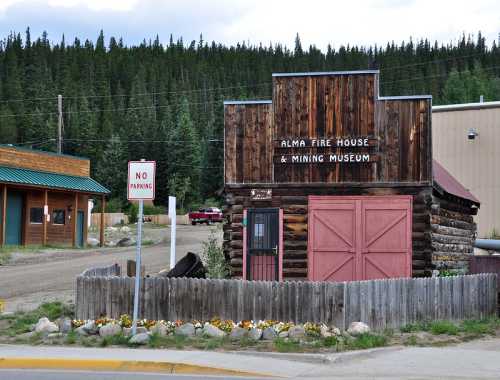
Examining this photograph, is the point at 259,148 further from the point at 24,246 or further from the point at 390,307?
the point at 24,246

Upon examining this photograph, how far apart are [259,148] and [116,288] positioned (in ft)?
21.3

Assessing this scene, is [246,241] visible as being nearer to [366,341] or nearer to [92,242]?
[366,341]

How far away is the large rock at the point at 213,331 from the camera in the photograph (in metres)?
14.7

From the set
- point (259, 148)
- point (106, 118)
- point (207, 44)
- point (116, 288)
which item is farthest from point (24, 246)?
point (207, 44)

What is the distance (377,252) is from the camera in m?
20.0

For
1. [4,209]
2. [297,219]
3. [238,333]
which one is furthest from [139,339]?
[4,209]

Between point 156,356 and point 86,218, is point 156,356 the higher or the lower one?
the lower one

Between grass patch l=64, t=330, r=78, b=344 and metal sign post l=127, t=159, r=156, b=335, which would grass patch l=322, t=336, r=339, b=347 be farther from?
grass patch l=64, t=330, r=78, b=344

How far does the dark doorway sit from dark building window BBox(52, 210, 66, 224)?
2261cm

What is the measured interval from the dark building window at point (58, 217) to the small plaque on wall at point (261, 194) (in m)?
22.6

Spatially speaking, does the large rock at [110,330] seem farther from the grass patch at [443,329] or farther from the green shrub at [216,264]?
the grass patch at [443,329]

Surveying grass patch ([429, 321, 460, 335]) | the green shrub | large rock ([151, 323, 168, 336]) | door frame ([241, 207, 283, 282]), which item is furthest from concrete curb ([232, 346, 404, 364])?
the green shrub

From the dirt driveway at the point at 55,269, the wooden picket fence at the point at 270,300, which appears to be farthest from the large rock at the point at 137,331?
the dirt driveway at the point at 55,269

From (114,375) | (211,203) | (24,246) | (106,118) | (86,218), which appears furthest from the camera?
(106,118)
